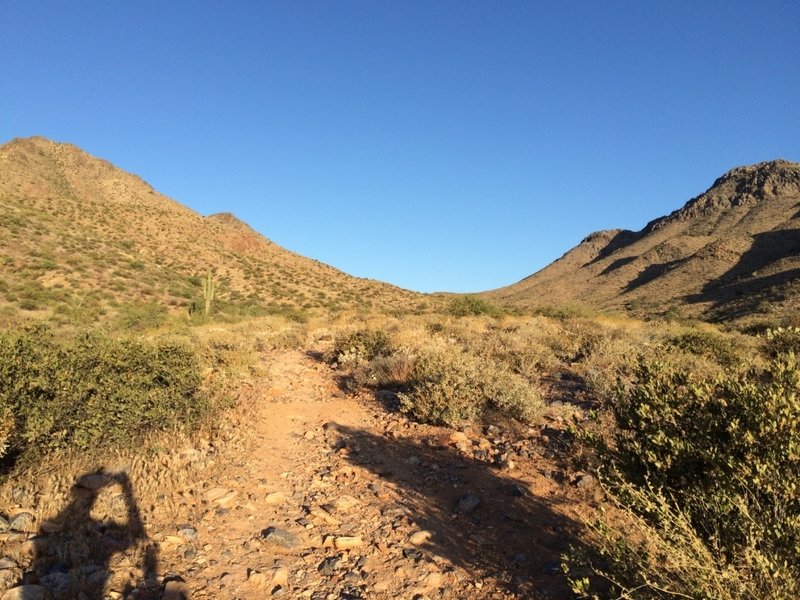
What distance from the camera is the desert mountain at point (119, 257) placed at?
24625 mm

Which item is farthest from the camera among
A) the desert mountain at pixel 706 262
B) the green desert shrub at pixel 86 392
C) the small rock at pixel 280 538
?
the desert mountain at pixel 706 262

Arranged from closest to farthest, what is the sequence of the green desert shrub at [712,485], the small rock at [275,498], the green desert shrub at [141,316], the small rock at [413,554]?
the green desert shrub at [712,485]
the small rock at [413,554]
the small rock at [275,498]
the green desert shrub at [141,316]

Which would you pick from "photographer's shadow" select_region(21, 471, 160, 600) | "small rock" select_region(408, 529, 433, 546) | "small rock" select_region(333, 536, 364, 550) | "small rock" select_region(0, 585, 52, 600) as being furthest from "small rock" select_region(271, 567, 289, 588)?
"small rock" select_region(0, 585, 52, 600)

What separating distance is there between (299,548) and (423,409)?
3.21m

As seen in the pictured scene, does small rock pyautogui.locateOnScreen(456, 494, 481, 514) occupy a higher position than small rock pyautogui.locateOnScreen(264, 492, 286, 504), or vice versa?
small rock pyautogui.locateOnScreen(264, 492, 286, 504)

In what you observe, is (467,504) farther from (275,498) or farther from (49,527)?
(49,527)

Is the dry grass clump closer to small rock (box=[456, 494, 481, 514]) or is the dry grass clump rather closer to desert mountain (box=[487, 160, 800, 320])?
small rock (box=[456, 494, 481, 514])

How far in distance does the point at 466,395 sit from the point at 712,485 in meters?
4.15

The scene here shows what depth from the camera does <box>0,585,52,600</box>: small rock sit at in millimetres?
2959

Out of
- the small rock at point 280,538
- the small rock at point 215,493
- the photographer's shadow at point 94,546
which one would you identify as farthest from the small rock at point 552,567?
the small rock at point 215,493

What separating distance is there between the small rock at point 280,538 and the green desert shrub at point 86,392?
82.6 inches

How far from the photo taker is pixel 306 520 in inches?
173

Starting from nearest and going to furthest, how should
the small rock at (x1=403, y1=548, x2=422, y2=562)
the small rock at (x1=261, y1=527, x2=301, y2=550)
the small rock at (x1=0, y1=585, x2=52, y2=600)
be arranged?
the small rock at (x1=0, y1=585, x2=52, y2=600), the small rock at (x1=403, y1=548, x2=422, y2=562), the small rock at (x1=261, y1=527, x2=301, y2=550)

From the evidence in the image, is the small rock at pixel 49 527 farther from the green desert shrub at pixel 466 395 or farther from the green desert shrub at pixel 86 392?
the green desert shrub at pixel 466 395
